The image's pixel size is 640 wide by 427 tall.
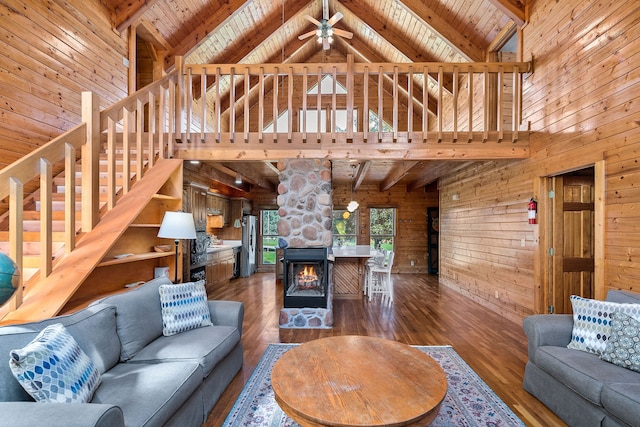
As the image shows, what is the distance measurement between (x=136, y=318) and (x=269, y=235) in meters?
7.16

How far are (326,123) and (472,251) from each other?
4.51m

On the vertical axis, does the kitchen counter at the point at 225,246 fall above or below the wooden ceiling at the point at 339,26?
below

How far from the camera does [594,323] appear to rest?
2350mm

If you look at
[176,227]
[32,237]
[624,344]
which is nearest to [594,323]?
[624,344]

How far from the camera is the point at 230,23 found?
5.92 metres

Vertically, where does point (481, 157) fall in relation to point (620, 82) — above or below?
below

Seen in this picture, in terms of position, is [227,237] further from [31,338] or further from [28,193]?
[31,338]

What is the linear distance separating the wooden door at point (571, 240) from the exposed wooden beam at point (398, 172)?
2007mm

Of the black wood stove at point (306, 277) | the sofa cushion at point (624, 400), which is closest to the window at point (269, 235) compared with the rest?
→ the black wood stove at point (306, 277)

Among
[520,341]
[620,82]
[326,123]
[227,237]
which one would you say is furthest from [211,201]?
[620,82]

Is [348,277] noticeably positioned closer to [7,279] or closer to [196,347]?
[196,347]

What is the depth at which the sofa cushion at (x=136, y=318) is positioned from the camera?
2182 millimetres

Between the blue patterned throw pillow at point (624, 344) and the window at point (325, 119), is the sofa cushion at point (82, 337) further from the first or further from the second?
the window at point (325, 119)

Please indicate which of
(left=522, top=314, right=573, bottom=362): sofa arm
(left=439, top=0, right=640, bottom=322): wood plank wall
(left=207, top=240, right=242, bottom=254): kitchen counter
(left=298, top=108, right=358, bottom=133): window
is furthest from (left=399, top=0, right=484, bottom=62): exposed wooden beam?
(left=207, top=240, right=242, bottom=254): kitchen counter
